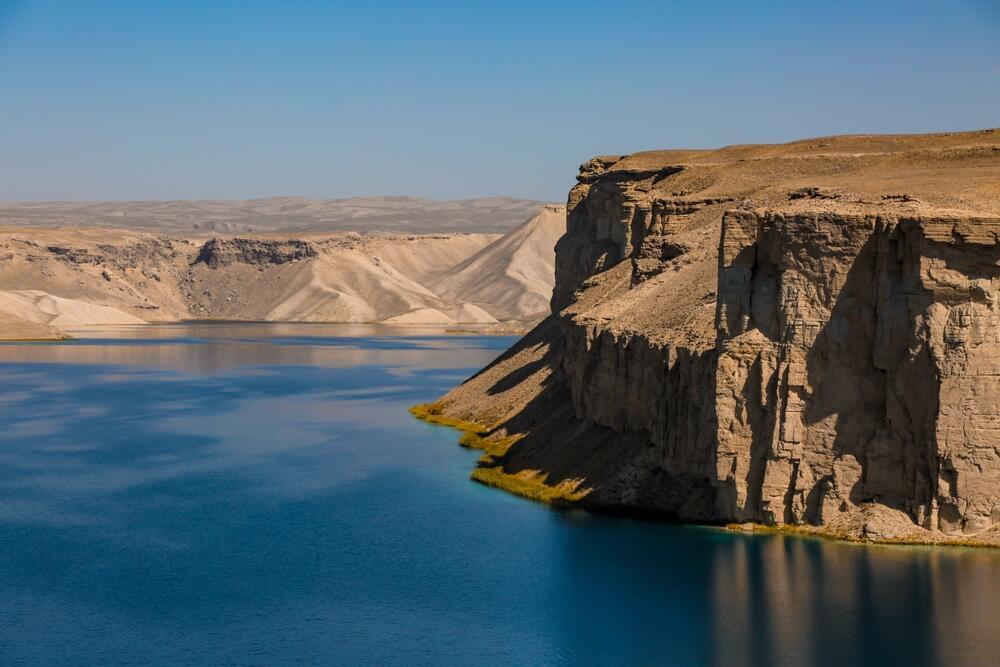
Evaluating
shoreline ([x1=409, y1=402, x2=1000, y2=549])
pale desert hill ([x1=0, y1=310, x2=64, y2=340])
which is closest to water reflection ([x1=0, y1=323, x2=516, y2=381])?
pale desert hill ([x1=0, y1=310, x2=64, y2=340])

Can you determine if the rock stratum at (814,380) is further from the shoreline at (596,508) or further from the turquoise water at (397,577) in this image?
the turquoise water at (397,577)

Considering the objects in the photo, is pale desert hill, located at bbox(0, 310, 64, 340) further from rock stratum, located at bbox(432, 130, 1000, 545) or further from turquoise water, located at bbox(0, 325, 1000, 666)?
rock stratum, located at bbox(432, 130, 1000, 545)

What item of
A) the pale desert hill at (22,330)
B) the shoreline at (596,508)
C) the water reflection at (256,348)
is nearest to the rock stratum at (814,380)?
the shoreline at (596,508)

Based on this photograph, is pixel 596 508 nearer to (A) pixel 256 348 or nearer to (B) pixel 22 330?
(A) pixel 256 348

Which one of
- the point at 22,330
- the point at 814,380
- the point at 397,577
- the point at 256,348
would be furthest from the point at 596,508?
the point at 22,330

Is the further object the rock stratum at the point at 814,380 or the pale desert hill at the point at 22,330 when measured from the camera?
the pale desert hill at the point at 22,330
